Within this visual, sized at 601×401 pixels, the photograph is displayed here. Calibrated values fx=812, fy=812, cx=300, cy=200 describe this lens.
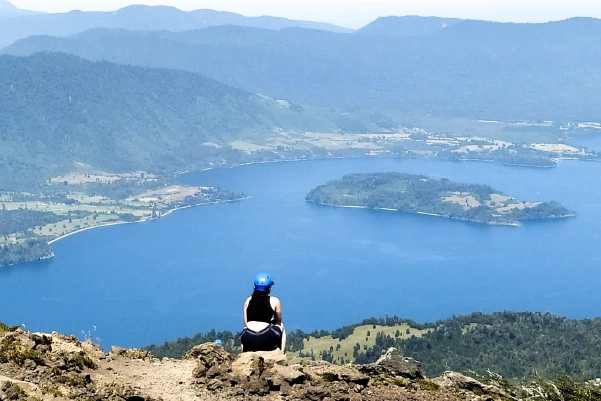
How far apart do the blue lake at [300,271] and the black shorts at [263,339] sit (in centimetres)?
6836

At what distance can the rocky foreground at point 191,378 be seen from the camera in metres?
8.27

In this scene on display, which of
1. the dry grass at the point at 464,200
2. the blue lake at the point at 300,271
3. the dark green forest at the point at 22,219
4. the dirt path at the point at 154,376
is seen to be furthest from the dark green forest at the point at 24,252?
the dirt path at the point at 154,376

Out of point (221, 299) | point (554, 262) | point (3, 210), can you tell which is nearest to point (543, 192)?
point (554, 262)

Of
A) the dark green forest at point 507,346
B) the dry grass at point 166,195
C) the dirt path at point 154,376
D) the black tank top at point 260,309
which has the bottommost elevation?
the dry grass at point 166,195

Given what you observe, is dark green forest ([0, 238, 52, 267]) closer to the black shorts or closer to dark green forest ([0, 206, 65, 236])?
dark green forest ([0, 206, 65, 236])

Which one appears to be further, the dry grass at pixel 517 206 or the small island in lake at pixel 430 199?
the dry grass at pixel 517 206

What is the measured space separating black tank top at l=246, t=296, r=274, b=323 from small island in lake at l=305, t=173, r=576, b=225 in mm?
142787

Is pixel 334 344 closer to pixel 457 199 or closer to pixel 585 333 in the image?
pixel 585 333

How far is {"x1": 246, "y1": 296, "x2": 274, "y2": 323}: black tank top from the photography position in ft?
31.6

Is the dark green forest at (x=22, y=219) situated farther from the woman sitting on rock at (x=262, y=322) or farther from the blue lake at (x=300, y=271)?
the woman sitting on rock at (x=262, y=322)

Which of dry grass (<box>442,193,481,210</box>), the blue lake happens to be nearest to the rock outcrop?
the blue lake

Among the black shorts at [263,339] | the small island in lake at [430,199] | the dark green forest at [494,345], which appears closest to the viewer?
the black shorts at [263,339]

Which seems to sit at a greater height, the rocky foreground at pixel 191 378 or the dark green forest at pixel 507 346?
the rocky foreground at pixel 191 378

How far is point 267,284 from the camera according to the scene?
967 cm
